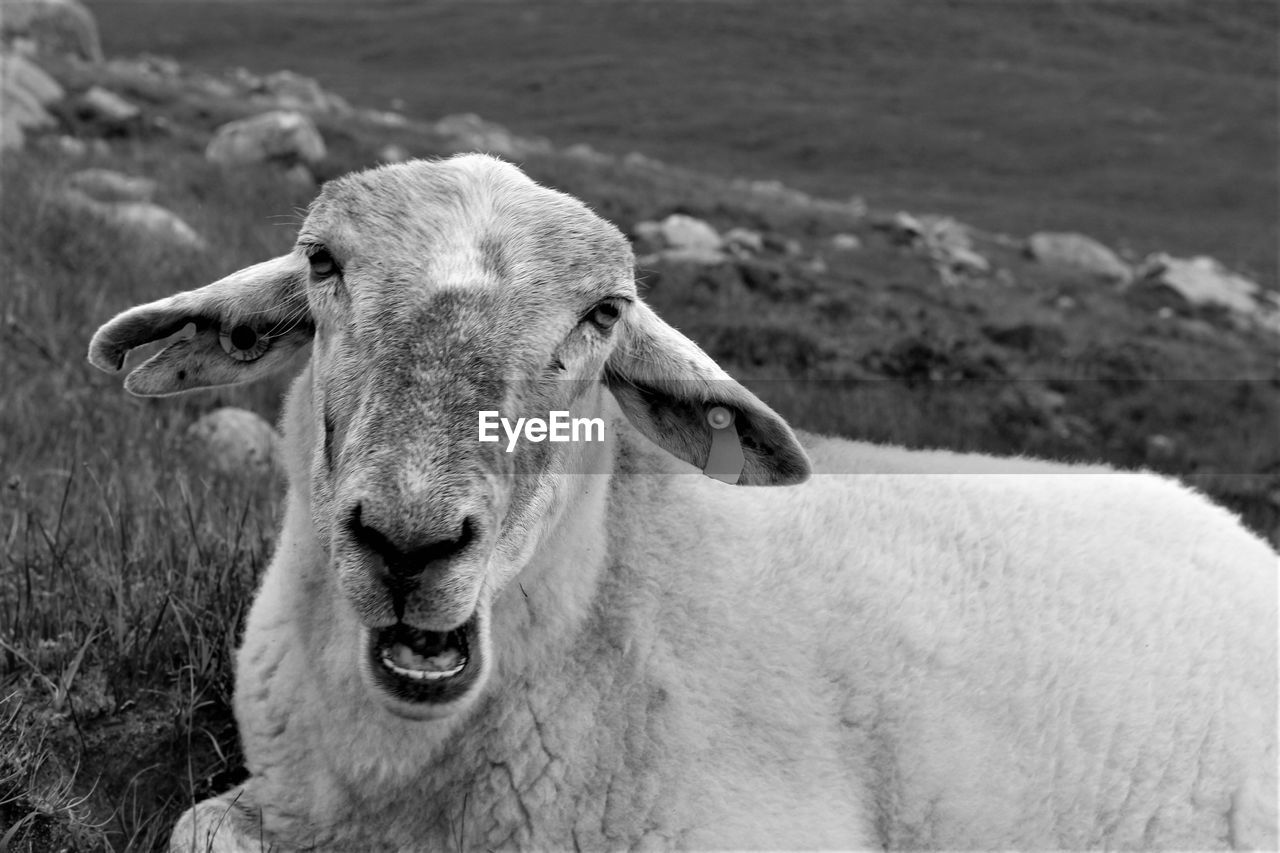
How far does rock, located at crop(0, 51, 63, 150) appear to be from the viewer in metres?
12.1

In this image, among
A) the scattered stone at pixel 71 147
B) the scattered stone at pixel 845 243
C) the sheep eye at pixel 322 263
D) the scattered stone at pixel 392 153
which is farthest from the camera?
the scattered stone at pixel 845 243

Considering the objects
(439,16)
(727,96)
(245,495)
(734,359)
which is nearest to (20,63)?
(734,359)

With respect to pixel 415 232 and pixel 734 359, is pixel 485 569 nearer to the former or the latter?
pixel 415 232

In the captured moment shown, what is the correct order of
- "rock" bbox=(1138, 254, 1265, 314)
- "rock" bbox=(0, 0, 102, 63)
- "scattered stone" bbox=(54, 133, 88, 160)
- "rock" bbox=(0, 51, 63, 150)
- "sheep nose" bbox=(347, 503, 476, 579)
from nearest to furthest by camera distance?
"sheep nose" bbox=(347, 503, 476, 579)
"scattered stone" bbox=(54, 133, 88, 160)
"rock" bbox=(0, 51, 63, 150)
"rock" bbox=(1138, 254, 1265, 314)
"rock" bbox=(0, 0, 102, 63)

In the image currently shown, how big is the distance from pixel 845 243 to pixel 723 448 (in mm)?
19907

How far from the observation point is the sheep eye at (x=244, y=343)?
11.3 feet

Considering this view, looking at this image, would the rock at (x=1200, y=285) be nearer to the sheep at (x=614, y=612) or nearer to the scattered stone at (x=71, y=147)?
the scattered stone at (x=71, y=147)

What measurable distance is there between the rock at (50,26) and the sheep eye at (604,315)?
28994 mm

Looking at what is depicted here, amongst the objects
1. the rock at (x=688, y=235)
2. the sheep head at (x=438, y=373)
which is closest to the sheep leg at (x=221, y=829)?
the sheep head at (x=438, y=373)

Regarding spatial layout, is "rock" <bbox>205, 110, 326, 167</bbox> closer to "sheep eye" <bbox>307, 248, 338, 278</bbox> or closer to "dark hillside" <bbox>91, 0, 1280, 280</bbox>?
"sheep eye" <bbox>307, 248, 338, 278</bbox>

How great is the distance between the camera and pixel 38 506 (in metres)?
4.41

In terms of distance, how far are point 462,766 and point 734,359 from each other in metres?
7.97

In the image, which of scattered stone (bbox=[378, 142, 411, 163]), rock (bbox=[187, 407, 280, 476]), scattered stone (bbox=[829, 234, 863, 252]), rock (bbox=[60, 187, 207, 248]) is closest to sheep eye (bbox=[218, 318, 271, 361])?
rock (bbox=[187, 407, 280, 476])

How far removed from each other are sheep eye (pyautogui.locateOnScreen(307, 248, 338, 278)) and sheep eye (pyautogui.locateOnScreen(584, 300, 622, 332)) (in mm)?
668
